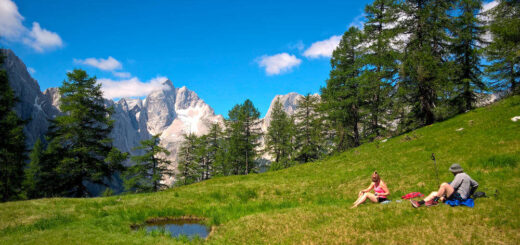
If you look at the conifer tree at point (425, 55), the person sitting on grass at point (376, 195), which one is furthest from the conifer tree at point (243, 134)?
the person sitting on grass at point (376, 195)

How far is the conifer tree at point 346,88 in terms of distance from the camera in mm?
32500

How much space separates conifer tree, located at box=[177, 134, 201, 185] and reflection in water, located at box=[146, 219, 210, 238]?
39.2 m

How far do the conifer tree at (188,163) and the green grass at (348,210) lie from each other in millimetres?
34133

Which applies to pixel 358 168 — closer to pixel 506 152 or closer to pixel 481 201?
pixel 506 152

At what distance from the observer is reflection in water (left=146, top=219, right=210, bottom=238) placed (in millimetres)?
10188

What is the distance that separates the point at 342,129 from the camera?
1347 inches

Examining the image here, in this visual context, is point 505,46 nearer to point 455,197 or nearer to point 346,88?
point 346,88

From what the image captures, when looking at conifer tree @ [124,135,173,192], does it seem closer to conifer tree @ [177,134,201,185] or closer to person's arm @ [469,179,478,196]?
conifer tree @ [177,134,201,185]

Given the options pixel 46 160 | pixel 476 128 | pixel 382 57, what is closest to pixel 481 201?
pixel 476 128

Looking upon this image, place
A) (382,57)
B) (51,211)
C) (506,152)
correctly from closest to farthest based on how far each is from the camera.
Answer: (506,152) → (51,211) → (382,57)

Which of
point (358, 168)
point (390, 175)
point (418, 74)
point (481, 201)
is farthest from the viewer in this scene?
point (418, 74)

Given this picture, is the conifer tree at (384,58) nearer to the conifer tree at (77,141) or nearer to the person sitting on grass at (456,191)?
the person sitting on grass at (456,191)

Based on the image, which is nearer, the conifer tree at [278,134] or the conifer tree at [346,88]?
the conifer tree at [346,88]

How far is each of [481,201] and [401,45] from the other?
22.6m
